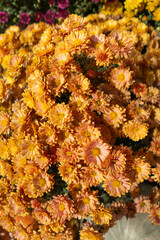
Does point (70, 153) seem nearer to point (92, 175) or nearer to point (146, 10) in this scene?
point (92, 175)

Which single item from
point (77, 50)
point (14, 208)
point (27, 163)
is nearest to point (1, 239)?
point (14, 208)

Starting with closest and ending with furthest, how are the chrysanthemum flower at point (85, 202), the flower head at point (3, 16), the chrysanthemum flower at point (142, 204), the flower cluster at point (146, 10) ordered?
the chrysanthemum flower at point (85, 202) → the chrysanthemum flower at point (142, 204) → the flower cluster at point (146, 10) → the flower head at point (3, 16)

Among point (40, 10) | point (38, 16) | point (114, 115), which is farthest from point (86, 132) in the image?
point (40, 10)

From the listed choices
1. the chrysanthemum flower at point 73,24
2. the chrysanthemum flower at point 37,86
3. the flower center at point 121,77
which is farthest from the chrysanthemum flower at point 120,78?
the chrysanthemum flower at point 37,86

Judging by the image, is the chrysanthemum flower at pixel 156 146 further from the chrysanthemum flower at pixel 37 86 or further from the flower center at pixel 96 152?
the chrysanthemum flower at pixel 37 86

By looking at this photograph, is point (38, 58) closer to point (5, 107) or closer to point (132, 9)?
point (5, 107)
